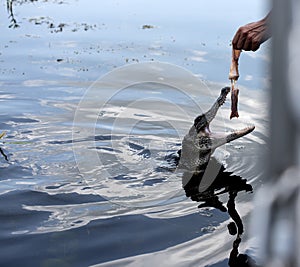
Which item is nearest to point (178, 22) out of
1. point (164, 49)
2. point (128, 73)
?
point (164, 49)

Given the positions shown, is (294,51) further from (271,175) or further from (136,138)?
(136,138)

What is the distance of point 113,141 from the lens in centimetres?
525

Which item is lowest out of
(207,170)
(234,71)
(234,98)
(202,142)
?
(207,170)

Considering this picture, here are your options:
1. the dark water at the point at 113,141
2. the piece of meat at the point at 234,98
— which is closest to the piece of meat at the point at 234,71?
the piece of meat at the point at 234,98

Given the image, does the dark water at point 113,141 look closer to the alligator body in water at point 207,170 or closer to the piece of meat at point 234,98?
the alligator body in water at point 207,170

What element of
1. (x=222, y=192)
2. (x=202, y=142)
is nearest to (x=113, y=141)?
(x=202, y=142)

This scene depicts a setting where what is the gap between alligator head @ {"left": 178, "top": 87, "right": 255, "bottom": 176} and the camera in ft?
15.3

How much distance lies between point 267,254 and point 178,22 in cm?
1197

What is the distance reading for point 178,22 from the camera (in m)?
12.1

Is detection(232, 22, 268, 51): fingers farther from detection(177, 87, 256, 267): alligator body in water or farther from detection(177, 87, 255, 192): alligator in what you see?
detection(177, 87, 255, 192): alligator

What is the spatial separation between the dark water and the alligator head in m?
0.18

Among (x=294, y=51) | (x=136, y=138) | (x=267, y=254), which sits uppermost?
(x=294, y=51)

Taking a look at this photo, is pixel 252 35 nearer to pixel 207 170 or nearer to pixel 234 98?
pixel 234 98

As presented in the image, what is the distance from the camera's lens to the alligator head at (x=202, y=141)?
4.66 meters
